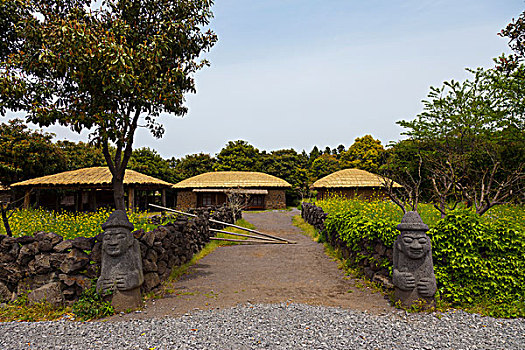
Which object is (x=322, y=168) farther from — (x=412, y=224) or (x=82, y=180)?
(x=412, y=224)

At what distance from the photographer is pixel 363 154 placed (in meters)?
39.5

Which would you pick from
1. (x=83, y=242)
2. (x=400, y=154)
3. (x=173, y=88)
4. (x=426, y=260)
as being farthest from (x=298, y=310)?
(x=400, y=154)

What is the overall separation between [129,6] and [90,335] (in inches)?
240

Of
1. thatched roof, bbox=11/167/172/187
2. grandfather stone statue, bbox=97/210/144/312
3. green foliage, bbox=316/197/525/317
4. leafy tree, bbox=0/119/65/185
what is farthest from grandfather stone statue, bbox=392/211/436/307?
leafy tree, bbox=0/119/65/185

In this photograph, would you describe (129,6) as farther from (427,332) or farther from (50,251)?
A: (427,332)

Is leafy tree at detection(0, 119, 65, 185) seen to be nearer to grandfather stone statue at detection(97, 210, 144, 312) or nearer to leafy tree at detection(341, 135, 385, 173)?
grandfather stone statue at detection(97, 210, 144, 312)

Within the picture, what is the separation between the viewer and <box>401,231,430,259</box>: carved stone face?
4.81 metres

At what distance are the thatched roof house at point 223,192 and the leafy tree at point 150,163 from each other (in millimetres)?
4180

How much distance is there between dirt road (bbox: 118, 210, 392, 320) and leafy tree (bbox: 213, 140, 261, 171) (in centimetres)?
2774

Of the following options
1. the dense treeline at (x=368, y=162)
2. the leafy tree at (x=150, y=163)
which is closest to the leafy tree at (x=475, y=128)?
the dense treeline at (x=368, y=162)

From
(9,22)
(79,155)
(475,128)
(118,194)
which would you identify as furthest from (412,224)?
(79,155)

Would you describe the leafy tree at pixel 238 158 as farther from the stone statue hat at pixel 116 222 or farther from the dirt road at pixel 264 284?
the stone statue hat at pixel 116 222

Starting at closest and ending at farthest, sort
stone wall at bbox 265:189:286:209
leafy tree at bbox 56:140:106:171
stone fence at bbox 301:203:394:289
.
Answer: stone fence at bbox 301:203:394:289, leafy tree at bbox 56:140:106:171, stone wall at bbox 265:189:286:209

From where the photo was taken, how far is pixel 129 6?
6418 millimetres
